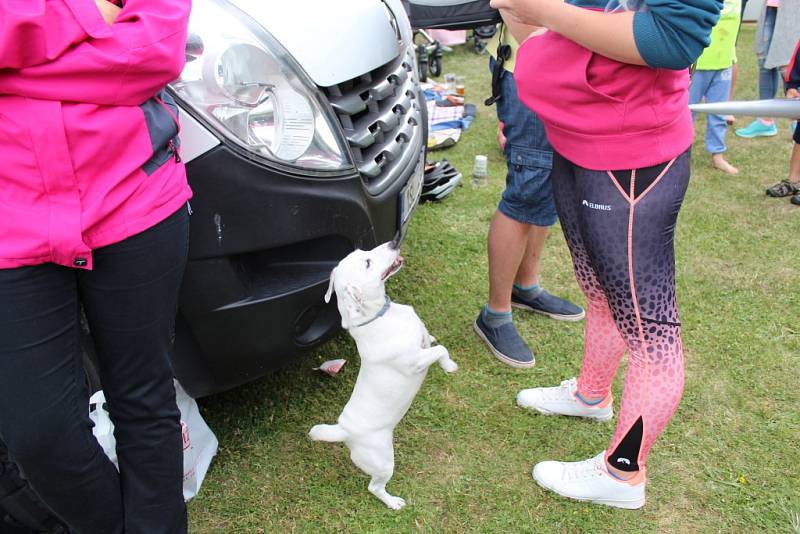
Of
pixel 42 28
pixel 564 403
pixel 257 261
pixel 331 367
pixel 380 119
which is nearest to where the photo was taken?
pixel 42 28

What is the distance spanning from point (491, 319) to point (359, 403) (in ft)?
3.76

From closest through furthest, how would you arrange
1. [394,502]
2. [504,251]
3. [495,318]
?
[394,502] → [504,251] → [495,318]

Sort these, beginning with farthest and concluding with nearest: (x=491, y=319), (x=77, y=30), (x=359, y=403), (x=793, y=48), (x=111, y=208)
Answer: (x=793, y=48)
(x=491, y=319)
(x=359, y=403)
(x=111, y=208)
(x=77, y=30)

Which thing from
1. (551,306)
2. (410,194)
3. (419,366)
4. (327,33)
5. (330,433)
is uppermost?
(327,33)

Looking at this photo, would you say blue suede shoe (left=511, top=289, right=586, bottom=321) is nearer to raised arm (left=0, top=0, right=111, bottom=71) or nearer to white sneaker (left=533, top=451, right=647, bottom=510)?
white sneaker (left=533, top=451, right=647, bottom=510)

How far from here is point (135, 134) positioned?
1.46 metres

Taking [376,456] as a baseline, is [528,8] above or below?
above

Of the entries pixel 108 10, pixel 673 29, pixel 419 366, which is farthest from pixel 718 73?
pixel 108 10

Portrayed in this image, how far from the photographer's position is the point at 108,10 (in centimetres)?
143

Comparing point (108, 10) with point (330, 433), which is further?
point (330, 433)

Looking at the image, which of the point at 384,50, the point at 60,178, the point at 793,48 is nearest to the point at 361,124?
the point at 384,50

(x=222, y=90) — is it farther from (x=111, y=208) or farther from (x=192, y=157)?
(x=111, y=208)

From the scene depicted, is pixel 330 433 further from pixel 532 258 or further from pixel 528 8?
pixel 532 258

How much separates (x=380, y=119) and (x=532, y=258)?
1.25 metres
